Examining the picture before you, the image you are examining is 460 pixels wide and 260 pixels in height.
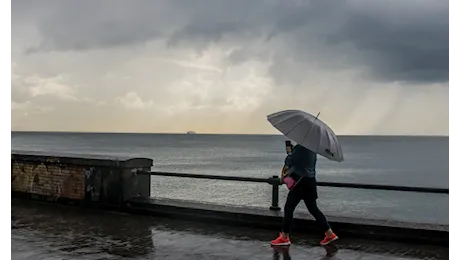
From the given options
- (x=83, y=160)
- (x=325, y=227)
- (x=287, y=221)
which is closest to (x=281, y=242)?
(x=287, y=221)

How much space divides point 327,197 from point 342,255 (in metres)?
29.3

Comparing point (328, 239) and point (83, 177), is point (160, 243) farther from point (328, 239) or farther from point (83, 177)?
point (83, 177)

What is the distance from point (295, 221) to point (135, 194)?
3.41 m

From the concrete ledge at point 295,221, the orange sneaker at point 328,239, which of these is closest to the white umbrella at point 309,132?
the orange sneaker at point 328,239

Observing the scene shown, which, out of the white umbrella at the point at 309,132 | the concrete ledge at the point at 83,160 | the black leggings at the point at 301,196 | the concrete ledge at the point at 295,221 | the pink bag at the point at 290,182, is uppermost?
A: the white umbrella at the point at 309,132

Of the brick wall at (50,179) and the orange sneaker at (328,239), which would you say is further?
the brick wall at (50,179)

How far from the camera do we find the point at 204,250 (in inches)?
297

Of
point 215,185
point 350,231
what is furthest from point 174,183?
point 350,231

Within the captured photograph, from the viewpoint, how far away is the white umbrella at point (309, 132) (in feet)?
23.7

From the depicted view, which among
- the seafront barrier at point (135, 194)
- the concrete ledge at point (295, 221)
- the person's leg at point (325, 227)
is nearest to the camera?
the person's leg at point (325, 227)

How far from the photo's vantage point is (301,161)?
7551 millimetres

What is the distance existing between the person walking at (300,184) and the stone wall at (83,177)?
12.3 feet

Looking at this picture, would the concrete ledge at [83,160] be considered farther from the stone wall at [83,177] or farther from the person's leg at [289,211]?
the person's leg at [289,211]
